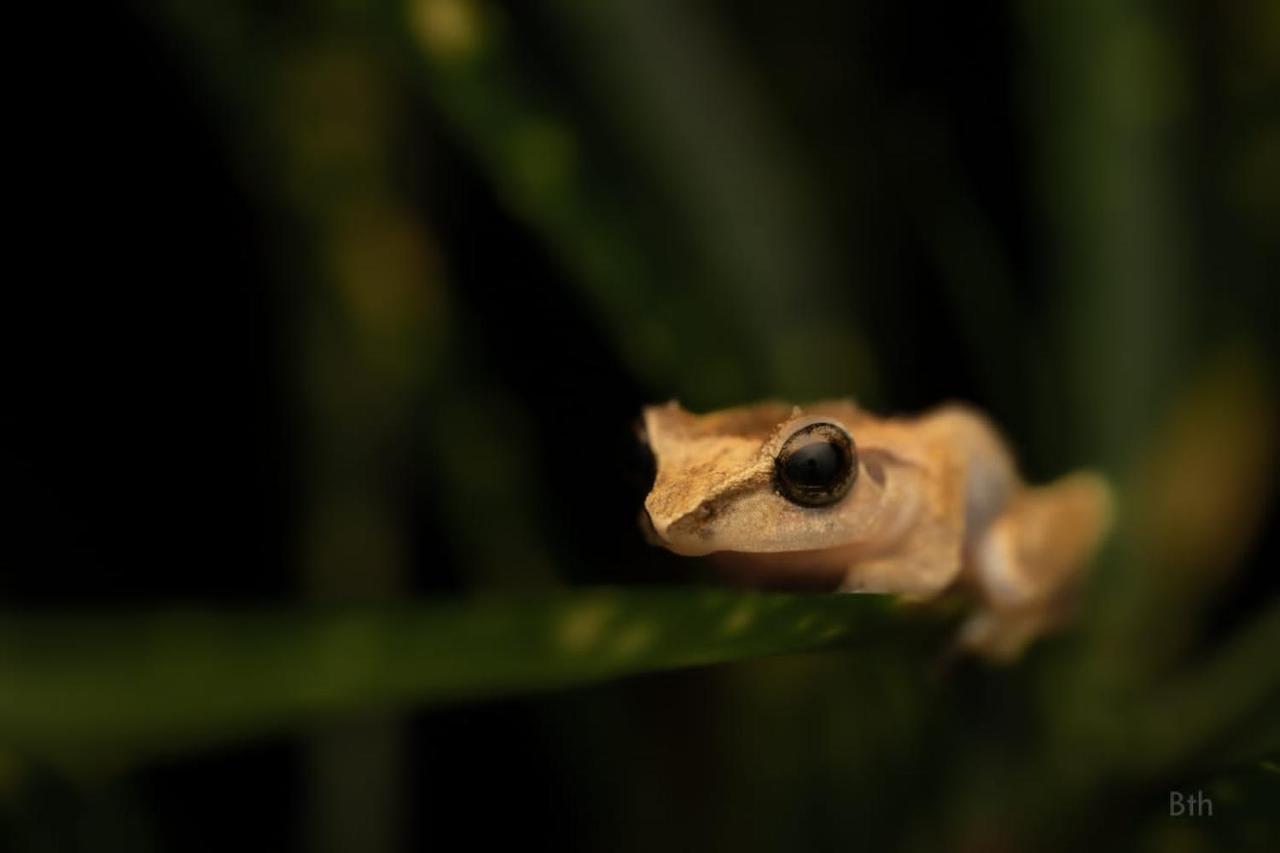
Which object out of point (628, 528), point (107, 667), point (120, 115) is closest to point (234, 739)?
point (107, 667)

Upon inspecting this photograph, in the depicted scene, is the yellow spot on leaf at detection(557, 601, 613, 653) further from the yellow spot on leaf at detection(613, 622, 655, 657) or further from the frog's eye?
the frog's eye

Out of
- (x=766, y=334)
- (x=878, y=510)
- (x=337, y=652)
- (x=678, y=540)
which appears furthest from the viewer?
(x=766, y=334)

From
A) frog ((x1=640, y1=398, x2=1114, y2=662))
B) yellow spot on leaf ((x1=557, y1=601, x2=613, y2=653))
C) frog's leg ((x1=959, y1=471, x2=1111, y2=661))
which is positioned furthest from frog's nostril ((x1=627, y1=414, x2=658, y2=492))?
yellow spot on leaf ((x1=557, y1=601, x2=613, y2=653))

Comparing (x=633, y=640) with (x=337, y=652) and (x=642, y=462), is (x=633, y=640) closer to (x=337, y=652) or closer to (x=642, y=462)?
(x=337, y=652)

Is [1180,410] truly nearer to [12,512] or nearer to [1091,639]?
[1091,639]

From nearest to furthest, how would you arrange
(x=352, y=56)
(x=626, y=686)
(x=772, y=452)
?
(x=772, y=452) < (x=626, y=686) < (x=352, y=56)

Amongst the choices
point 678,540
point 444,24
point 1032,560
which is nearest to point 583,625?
point 678,540
